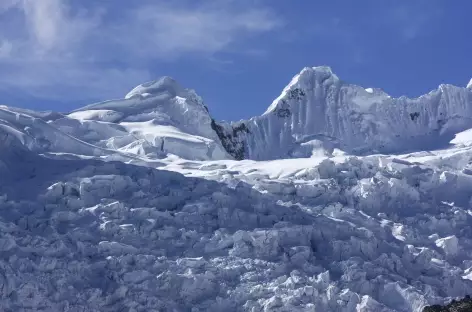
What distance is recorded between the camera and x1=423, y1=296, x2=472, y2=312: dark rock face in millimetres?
37875

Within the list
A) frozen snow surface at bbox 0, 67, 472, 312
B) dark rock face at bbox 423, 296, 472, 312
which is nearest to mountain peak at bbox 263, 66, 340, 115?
frozen snow surface at bbox 0, 67, 472, 312

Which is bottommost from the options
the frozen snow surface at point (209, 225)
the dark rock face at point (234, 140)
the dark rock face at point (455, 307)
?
the dark rock face at point (455, 307)

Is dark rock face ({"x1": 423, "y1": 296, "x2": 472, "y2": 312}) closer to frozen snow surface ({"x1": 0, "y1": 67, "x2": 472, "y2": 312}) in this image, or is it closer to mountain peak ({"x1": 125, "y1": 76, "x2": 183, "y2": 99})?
frozen snow surface ({"x1": 0, "y1": 67, "x2": 472, "y2": 312})

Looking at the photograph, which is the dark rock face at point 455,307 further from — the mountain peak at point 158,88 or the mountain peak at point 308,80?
the mountain peak at point 308,80

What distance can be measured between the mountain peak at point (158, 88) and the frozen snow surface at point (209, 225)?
19.4ft

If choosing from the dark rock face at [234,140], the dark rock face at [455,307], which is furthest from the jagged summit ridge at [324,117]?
the dark rock face at [455,307]

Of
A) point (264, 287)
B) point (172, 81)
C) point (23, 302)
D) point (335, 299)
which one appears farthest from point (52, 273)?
point (172, 81)

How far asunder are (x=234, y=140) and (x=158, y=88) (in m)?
10.8

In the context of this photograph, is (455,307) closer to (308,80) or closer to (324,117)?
(324,117)

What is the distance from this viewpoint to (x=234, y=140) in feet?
245

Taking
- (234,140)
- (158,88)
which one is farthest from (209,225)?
(234,140)

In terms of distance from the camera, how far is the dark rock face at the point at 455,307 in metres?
37.9

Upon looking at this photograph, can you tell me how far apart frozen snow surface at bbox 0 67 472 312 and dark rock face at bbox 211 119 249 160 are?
1201 cm

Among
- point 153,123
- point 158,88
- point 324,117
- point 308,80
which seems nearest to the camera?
point 153,123
